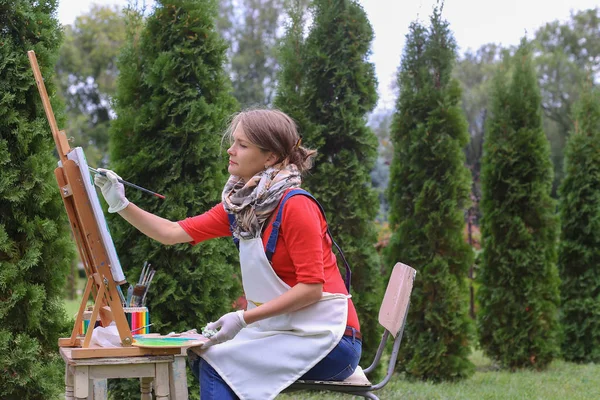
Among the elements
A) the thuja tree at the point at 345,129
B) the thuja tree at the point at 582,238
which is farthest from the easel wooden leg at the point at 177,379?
the thuja tree at the point at 582,238

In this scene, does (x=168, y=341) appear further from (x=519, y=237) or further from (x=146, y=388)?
(x=519, y=237)

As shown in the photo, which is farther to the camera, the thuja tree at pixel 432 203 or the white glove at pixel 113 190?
the thuja tree at pixel 432 203

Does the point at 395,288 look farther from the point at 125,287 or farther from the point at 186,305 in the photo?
the point at 125,287

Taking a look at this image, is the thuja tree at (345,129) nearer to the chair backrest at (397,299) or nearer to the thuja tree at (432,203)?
the thuja tree at (432,203)

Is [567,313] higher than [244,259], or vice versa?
[244,259]

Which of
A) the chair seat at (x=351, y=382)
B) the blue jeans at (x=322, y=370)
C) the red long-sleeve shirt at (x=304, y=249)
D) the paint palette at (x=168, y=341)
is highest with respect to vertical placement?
the red long-sleeve shirt at (x=304, y=249)

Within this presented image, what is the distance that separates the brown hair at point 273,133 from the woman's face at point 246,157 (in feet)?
0.06

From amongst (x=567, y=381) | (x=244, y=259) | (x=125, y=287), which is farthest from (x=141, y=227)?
(x=567, y=381)

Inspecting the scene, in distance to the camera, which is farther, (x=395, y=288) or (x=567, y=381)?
(x=567, y=381)

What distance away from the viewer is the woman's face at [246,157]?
2385 millimetres

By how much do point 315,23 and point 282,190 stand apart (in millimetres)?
3130

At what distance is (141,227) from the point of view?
2602 mm

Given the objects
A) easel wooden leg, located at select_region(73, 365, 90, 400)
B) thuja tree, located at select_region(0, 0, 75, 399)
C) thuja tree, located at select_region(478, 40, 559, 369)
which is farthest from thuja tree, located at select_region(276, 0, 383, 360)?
easel wooden leg, located at select_region(73, 365, 90, 400)

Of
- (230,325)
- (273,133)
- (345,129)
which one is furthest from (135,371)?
(345,129)
